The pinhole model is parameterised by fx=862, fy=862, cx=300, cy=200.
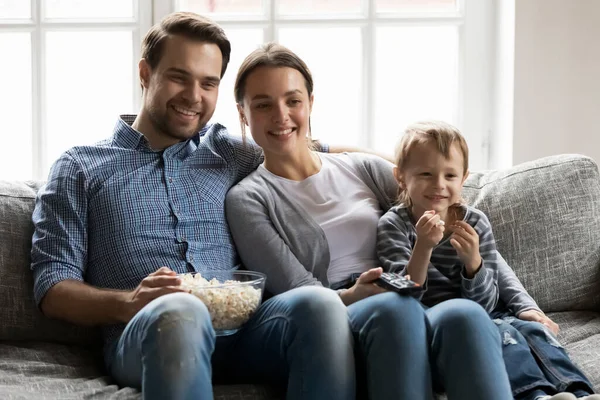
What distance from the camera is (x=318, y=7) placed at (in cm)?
300

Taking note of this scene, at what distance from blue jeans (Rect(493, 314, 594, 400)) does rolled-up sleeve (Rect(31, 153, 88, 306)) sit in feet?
3.29

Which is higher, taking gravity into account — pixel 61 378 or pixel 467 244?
pixel 467 244

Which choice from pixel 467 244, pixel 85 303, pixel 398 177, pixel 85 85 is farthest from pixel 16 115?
pixel 467 244

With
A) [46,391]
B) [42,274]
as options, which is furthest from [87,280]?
[46,391]

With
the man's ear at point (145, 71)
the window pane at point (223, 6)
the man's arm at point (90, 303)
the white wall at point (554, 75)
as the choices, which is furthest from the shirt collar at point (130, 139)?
the white wall at point (554, 75)

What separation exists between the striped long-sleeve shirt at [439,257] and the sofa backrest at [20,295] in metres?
0.78

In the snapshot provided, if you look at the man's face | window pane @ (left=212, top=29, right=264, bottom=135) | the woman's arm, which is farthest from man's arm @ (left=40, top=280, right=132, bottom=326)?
window pane @ (left=212, top=29, right=264, bottom=135)

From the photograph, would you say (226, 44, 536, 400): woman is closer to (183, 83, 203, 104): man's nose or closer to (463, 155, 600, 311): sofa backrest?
(183, 83, 203, 104): man's nose

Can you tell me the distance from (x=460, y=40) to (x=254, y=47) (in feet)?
2.37

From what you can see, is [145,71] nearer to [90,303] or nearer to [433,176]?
[90,303]

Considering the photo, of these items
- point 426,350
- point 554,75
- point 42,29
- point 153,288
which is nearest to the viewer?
point 426,350

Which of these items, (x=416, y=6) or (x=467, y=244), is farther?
(x=416, y=6)

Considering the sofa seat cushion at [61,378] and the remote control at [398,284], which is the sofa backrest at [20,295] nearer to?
the sofa seat cushion at [61,378]

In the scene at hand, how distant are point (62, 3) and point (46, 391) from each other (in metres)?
1.65
